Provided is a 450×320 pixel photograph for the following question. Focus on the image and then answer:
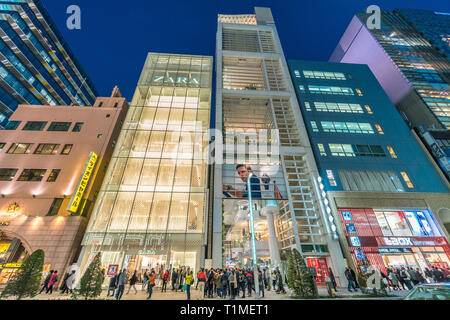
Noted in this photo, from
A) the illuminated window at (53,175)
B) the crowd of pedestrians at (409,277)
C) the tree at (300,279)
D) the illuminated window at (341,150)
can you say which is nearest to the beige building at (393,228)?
the crowd of pedestrians at (409,277)

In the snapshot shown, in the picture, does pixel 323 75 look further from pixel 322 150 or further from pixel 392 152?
pixel 392 152

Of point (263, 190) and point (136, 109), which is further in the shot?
point (136, 109)

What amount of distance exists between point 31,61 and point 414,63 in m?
86.4

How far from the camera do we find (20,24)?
45.8 metres

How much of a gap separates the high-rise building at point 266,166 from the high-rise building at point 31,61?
46.2 meters

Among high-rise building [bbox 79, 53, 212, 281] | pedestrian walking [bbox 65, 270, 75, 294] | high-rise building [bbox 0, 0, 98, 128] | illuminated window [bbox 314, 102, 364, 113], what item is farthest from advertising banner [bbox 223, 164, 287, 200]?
high-rise building [bbox 0, 0, 98, 128]

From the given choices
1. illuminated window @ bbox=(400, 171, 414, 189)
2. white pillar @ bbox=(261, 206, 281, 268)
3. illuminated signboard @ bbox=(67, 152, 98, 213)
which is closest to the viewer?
illuminated signboard @ bbox=(67, 152, 98, 213)

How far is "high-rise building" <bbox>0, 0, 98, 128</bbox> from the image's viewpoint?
4191 cm

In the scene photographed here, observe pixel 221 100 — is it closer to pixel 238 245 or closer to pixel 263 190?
pixel 263 190

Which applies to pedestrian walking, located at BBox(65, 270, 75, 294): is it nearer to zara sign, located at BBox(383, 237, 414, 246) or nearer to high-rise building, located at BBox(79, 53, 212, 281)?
high-rise building, located at BBox(79, 53, 212, 281)

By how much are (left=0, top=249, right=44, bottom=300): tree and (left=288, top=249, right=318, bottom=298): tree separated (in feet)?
52.2

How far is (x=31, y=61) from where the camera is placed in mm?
47781
